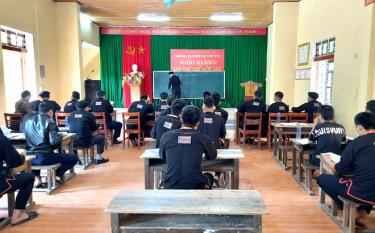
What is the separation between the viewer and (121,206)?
2084mm

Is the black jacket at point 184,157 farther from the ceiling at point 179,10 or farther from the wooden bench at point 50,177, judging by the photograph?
the ceiling at point 179,10

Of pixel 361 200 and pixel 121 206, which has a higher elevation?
pixel 121 206

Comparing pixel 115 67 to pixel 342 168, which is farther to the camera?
pixel 115 67

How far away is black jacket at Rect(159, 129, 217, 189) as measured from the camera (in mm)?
2613

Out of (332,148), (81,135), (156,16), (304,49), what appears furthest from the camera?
(156,16)

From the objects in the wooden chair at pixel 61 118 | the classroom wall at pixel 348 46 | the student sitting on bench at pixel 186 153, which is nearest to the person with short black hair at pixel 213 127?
the student sitting on bench at pixel 186 153

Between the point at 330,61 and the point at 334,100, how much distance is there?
0.85 metres

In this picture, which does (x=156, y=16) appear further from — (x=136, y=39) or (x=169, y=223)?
(x=169, y=223)

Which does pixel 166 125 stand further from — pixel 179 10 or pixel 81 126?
pixel 179 10

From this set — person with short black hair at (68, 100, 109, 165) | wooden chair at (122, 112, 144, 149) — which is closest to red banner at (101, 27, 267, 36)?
wooden chair at (122, 112, 144, 149)

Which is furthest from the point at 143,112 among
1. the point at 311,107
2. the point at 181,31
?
the point at 181,31

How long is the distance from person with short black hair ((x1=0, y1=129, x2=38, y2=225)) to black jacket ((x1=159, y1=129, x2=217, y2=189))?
1382 mm

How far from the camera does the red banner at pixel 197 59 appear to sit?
12570mm

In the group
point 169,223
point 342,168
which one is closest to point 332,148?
point 342,168
